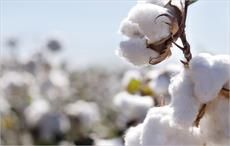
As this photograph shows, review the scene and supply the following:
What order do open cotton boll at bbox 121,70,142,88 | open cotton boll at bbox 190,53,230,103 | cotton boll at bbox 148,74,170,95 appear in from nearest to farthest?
open cotton boll at bbox 190,53,230,103
cotton boll at bbox 148,74,170,95
open cotton boll at bbox 121,70,142,88

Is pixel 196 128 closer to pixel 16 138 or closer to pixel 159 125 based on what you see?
pixel 159 125

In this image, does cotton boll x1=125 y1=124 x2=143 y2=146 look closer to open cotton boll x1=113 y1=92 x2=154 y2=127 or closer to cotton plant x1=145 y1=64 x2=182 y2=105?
cotton plant x1=145 y1=64 x2=182 y2=105

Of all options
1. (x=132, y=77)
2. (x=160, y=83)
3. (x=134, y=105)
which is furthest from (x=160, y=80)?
(x=132, y=77)

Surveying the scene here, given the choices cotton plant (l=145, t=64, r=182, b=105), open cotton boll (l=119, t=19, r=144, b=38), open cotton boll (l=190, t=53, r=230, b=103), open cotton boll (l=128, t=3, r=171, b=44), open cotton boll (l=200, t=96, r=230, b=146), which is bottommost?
cotton plant (l=145, t=64, r=182, b=105)

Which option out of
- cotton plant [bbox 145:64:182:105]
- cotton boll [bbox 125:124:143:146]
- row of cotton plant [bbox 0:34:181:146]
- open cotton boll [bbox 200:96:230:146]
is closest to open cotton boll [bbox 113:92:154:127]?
cotton plant [bbox 145:64:182:105]

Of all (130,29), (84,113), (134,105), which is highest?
(130,29)

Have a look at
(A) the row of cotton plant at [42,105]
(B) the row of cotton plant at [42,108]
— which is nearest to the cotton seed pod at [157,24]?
(B) the row of cotton plant at [42,108]

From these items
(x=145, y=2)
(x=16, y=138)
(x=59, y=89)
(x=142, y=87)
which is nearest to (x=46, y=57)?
(x=59, y=89)

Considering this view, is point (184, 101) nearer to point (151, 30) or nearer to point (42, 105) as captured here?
point (151, 30)
